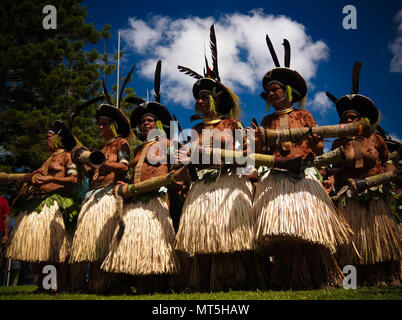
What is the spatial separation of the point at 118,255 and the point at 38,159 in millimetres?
6583

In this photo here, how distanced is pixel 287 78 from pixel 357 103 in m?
1.01

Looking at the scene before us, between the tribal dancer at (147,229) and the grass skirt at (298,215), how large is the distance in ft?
3.54

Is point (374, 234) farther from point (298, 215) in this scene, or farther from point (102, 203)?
point (102, 203)

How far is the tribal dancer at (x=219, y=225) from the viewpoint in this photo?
358cm

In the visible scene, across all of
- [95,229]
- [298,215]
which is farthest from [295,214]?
[95,229]

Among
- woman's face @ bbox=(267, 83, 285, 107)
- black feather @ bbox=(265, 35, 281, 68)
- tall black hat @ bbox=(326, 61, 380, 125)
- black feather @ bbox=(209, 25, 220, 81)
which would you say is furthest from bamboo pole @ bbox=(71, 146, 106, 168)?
tall black hat @ bbox=(326, 61, 380, 125)

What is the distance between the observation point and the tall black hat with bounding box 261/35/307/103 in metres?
4.11

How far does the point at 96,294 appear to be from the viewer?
4.15 meters

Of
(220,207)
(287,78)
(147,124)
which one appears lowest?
(220,207)

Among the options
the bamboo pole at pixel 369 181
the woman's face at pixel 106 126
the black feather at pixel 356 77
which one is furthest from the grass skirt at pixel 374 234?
the woman's face at pixel 106 126

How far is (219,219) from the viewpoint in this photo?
3.64 meters

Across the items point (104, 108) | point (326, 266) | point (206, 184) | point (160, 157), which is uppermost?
point (104, 108)
